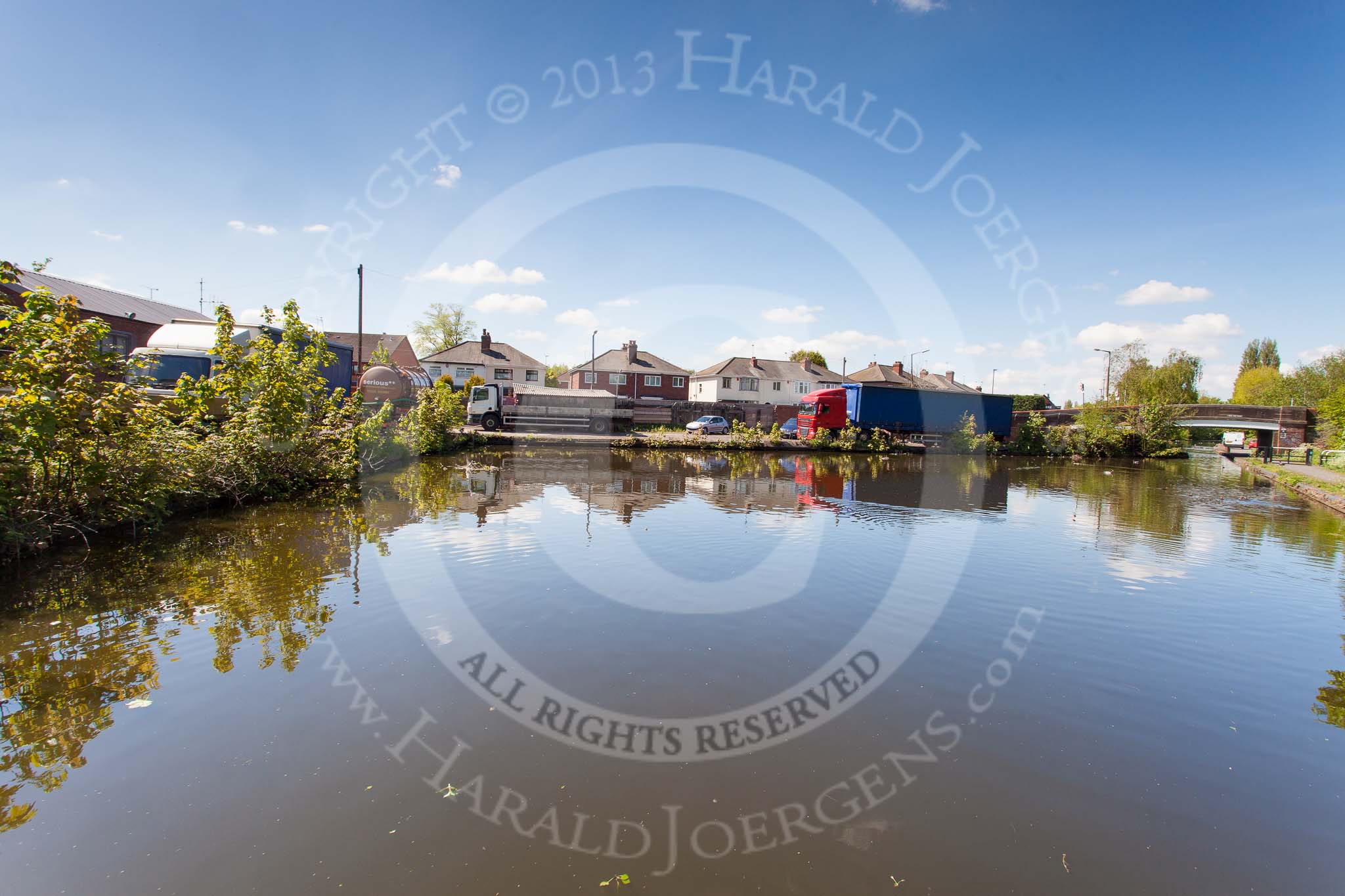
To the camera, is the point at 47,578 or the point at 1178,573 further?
the point at 1178,573

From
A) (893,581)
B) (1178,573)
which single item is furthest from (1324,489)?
(893,581)

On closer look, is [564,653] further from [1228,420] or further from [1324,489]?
[1228,420]

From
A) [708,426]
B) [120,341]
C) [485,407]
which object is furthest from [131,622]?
[708,426]

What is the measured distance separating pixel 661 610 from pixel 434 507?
27.1 feet

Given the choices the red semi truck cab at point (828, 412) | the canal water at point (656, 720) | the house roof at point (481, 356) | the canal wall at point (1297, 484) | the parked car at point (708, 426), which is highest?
the house roof at point (481, 356)

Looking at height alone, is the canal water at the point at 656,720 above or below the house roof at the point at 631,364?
below

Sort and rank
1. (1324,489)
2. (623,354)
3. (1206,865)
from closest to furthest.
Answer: (1206,865), (1324,489), (623,354)

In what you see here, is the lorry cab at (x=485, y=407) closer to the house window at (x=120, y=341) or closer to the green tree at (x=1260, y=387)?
the house window at (x=120, y=341)

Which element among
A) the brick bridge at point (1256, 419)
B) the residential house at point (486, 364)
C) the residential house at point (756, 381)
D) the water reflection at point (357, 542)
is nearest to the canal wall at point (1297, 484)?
the water reflection at point (357, 542)

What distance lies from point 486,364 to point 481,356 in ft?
3.78

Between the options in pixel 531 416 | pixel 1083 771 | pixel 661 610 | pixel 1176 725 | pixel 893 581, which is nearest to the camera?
pixel 1083 771

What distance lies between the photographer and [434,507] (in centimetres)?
1399

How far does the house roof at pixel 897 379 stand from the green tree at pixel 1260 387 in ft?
89.2

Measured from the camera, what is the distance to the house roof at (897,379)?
64938mm
